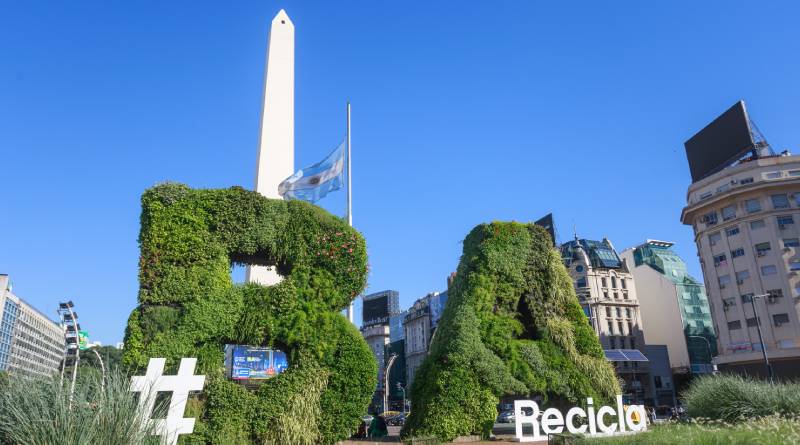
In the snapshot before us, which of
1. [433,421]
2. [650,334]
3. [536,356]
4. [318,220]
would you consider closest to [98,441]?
[318,220]

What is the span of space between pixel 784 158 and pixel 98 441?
190 feet

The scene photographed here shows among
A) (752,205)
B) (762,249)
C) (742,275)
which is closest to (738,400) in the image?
(762,249)

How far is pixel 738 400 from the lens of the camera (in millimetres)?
14250

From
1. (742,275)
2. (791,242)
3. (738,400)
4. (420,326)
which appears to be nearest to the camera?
(738,400)

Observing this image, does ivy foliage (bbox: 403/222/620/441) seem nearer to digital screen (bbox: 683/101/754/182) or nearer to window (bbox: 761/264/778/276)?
window (bbox: 761/264/778/276)

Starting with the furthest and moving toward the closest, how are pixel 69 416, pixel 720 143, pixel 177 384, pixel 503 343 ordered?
pixel 720 143, pixel 503 343, pixel 177 384, pixel 69 416

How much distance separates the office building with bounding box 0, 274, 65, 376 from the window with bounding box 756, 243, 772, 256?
76.8 m

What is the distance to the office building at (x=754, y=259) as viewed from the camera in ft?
152

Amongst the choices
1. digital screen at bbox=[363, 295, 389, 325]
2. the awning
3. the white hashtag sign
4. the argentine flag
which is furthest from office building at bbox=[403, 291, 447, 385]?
A: the white hashtag sign

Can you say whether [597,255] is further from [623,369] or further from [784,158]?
[784,158]

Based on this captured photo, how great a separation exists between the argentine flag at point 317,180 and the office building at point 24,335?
5925cm

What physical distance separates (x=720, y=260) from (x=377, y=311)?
70.7 meters

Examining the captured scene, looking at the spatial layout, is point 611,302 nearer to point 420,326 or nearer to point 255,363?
point 420,326

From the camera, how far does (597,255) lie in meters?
72.3
